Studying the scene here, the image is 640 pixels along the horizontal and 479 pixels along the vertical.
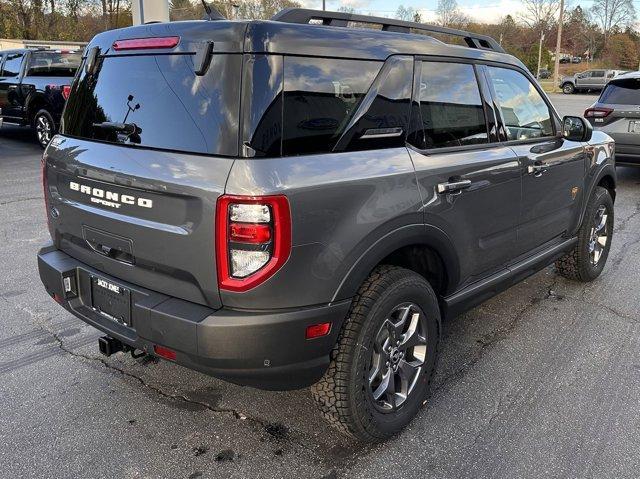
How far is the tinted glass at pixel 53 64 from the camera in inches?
472

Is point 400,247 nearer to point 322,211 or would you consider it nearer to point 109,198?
point 322,211

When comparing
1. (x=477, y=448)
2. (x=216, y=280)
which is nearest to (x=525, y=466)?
(x=477, y=448)

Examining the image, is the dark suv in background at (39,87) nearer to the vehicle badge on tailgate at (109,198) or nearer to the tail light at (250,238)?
the vehicle badge on tailgate at (109,198)

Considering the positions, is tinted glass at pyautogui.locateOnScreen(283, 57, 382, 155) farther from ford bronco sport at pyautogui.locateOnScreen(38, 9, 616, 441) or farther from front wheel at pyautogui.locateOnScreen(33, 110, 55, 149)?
front wheel at pyautogui.locateOnScreen(33, 110, 55, 149)

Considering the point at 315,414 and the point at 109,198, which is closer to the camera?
the point at 109,198

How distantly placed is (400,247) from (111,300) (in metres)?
1.37

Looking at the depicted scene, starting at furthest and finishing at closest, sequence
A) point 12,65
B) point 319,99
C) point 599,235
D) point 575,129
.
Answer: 1. point 12,65
2. point 599,235
3. point 575,129
4. point 319,99

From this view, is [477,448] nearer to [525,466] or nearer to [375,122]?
[525,466]

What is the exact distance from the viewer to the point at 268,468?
8.46 feet

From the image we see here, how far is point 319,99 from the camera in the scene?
2400 millimetres

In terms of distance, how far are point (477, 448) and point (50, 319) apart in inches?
119

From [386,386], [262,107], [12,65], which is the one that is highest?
[12,65]

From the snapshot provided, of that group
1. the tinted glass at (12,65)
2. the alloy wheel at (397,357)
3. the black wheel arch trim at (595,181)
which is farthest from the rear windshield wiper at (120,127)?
the tinted glass at (12,65)

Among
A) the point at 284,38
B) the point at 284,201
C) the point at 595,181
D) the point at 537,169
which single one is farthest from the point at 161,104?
the point at 595,181
